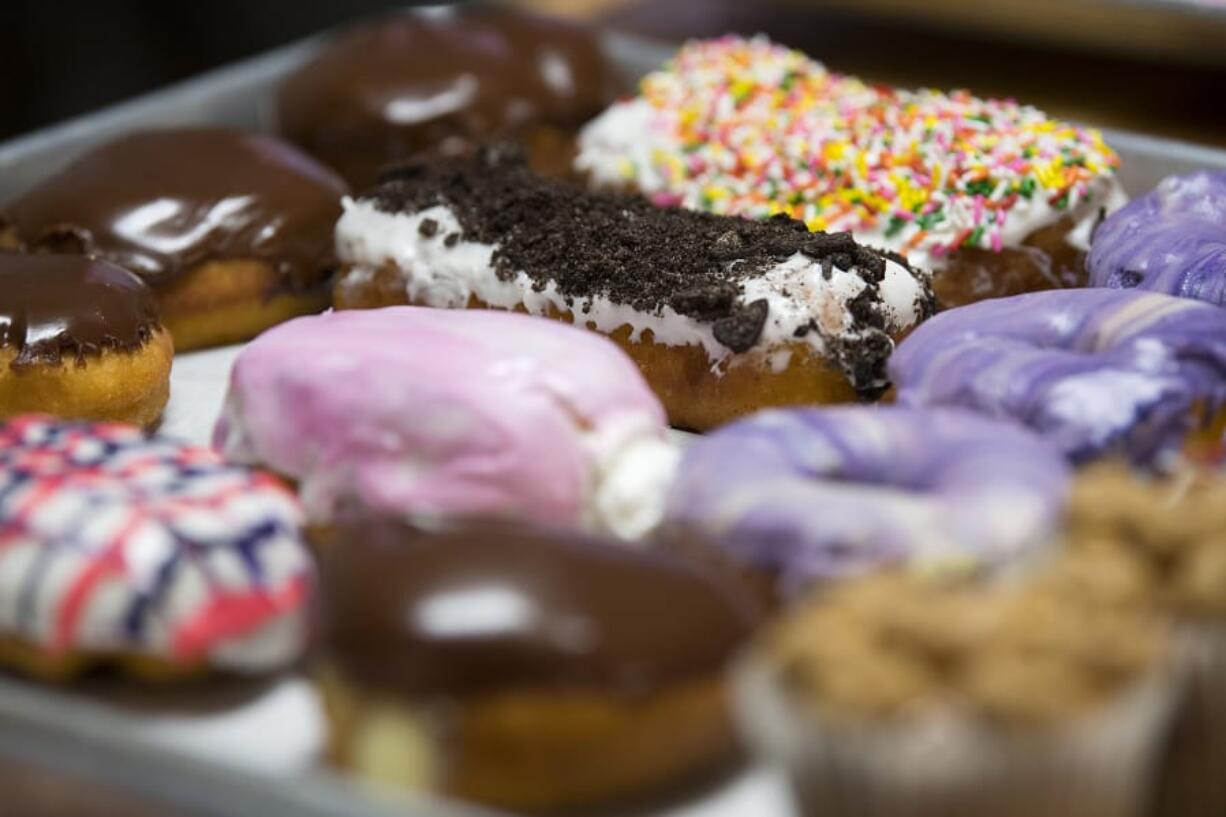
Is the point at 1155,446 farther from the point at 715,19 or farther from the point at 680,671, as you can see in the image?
the point at 715,19

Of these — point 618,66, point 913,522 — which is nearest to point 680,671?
point 913,522

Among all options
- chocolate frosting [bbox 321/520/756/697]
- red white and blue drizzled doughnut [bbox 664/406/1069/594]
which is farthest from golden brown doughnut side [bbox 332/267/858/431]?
chocolate frosting [bbox 321/520/756/697]

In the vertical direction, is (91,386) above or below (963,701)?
below

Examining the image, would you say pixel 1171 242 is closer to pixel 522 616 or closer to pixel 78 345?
pixel 522 616

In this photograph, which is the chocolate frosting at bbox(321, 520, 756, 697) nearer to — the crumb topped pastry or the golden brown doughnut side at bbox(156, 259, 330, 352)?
the crumb topped pastry

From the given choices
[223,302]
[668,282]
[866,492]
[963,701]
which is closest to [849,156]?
[668,282]

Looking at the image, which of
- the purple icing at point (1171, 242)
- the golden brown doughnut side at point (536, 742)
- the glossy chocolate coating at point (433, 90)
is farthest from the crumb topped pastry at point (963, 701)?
the glossy chocolate coating at point (433, 90)

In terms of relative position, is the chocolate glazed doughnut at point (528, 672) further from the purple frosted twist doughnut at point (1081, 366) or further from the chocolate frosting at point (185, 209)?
the chocolate frosting at point (185, 209)

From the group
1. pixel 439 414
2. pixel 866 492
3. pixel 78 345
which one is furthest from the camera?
pixel 78 345
